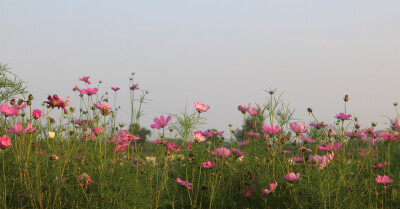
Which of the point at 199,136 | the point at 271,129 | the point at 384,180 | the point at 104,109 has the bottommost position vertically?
the point at 384,180

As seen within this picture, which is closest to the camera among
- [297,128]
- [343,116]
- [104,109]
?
[104,109]

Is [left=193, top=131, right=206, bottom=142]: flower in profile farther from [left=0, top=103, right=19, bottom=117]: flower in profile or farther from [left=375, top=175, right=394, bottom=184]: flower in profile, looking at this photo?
[left=375, top=175, right=394, bottom=184]: flower in profile

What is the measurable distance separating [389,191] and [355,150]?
77cm

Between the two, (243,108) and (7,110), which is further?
(243,108)

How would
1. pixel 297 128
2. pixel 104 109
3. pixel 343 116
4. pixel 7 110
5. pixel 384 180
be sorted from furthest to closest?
pixel 343 116
pixel 384 180
pixel 297 128
pixel 104 109
pixel 7 110

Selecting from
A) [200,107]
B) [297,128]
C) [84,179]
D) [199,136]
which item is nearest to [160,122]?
[200,107]

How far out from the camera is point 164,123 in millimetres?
2844

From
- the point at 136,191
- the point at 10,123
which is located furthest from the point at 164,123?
the point at 10,123

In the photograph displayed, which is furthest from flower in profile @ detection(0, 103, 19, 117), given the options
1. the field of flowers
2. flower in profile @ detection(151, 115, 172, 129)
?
flower in profile @ detection(151, 115, 172, 129)

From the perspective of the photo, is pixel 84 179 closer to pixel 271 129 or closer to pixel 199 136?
pixel 199 136

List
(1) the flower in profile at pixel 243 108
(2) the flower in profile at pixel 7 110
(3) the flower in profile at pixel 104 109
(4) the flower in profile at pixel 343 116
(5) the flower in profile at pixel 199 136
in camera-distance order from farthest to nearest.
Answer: (4) the flower in profile at pixel 343 116
(1) the flower in profile at pixel 243 108
(5) the flower in profile at pixel 199 136
(3) the flower in profile at pixel 104 109
(2) the flower in profile at pixel 7 110

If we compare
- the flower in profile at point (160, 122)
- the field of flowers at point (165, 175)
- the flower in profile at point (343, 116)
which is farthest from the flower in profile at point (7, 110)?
the flower in profile at point (343, 116)

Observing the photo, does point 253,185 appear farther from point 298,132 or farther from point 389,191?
point 389,191

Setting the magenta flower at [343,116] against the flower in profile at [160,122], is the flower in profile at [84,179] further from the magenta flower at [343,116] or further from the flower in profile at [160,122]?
the magenta flower at [343,116]
